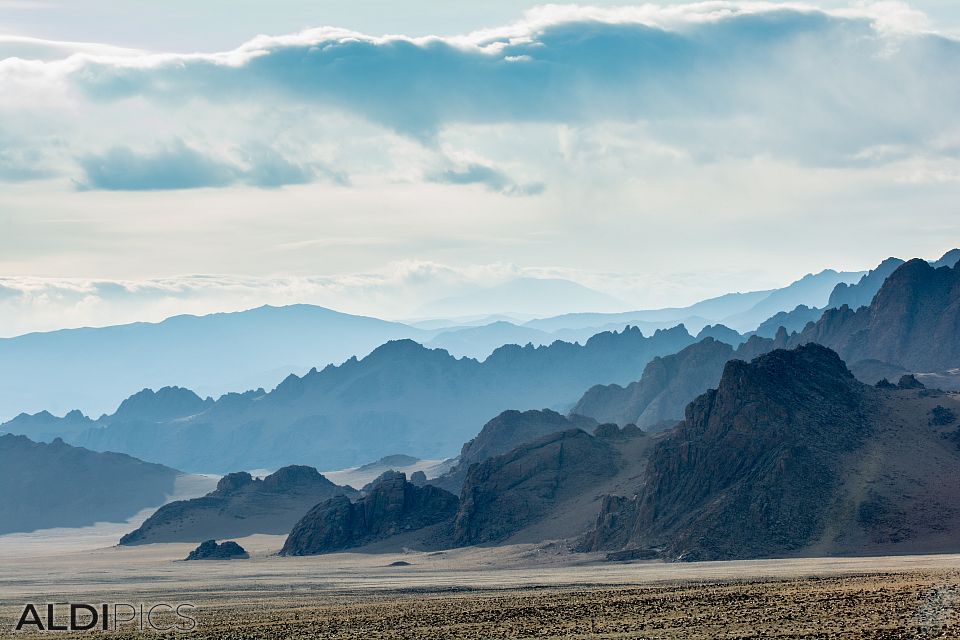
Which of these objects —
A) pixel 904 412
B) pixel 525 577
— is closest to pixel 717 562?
pixel 525 577

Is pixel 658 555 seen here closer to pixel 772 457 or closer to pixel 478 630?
pixel 772 457

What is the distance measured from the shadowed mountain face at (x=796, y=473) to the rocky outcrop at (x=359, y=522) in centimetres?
4118

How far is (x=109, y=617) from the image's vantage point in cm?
8525

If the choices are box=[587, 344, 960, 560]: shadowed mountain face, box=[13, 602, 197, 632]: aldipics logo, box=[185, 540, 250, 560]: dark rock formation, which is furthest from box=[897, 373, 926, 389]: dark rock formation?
box=[13, 602, 197, 632]: aldipics logo

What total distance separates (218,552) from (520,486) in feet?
150

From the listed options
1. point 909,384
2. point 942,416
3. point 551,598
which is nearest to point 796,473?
point 942,416

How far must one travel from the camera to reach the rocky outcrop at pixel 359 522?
18888 cm

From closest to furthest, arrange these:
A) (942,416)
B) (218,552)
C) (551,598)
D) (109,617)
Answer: (109,617) < (551,598) < (942,416) < (218,552)

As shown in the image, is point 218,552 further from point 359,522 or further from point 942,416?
point 942,416

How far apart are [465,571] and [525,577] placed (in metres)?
23.9

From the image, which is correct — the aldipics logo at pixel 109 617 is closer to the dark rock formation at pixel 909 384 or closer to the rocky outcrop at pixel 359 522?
the rocky outcrop at pixel 359 522

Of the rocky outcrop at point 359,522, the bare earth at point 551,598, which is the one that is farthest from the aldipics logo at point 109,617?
the rocky outcrop at point 359,522

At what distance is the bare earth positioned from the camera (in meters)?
65.2

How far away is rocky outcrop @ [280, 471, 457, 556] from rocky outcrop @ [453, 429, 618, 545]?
279 inches
